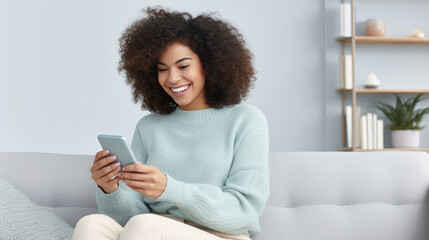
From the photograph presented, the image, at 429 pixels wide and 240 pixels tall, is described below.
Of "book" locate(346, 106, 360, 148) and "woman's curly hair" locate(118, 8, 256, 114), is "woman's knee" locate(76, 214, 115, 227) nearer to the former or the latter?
"woman's curly hair" locate(118, 8, 256, 114)

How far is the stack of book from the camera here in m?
4.25

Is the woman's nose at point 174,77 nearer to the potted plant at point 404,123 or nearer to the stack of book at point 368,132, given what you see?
the stack of book at point 368,132

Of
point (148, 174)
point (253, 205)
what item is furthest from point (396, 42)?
point (148, 174)

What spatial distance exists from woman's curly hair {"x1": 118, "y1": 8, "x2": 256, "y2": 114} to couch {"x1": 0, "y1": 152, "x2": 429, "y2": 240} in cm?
28

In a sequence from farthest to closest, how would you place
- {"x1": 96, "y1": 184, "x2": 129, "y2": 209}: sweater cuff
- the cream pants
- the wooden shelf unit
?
the wooden shelf unit
{"x1": 96, "y1": 184, "x2": 129, "y2": 209}: sweater cuff
the cream pants

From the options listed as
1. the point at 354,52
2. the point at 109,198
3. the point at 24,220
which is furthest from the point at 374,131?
the point at 24,220

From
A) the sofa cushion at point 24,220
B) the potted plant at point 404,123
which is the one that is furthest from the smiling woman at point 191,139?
the potted plant at point 404,123

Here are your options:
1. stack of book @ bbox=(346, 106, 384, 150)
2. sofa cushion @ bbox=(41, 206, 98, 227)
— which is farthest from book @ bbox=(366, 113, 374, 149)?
sofa cushion @ bbox=(41, 206, 98, 227)

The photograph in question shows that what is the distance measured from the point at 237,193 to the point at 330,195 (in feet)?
1.34

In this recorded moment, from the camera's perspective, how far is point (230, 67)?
1.88 m

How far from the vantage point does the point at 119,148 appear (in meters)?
1.45

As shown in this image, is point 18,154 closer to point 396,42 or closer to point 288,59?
point 288,59

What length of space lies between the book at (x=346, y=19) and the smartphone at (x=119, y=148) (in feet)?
10.4

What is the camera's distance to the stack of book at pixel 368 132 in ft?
14.0
